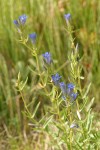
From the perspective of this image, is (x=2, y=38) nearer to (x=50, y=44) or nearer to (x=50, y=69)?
(x=50, y=44)

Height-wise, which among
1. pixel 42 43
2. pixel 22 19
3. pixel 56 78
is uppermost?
pixel 22 19

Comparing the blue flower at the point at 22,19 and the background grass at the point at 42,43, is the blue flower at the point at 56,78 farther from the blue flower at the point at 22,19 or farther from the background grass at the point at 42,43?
the background grass at the point at 42,43

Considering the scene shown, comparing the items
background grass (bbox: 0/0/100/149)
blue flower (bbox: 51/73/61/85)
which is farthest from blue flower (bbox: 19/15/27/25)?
background grass (bbox: 0/0/100/149)

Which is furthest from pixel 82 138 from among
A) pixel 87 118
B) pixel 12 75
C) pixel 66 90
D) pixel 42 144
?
pixel 12 75

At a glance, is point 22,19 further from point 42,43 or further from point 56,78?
point 42,43

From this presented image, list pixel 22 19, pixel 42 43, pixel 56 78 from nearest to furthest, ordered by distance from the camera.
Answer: pixel 56 78
pixel 22 19
pixel 42 43

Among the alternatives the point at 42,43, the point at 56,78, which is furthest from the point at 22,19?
the point at 42,43

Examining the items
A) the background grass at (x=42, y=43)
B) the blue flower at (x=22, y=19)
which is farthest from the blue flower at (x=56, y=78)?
the background grass at (x=42, y=43)

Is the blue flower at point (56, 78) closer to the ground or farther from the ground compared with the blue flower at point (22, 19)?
closer to the ground

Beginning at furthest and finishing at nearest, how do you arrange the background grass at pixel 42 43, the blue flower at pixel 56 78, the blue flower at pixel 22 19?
1. the background grass at pixel 42 43
2. the blue flower at pixel 22 19
3. the blue flower at pixel 56 78
